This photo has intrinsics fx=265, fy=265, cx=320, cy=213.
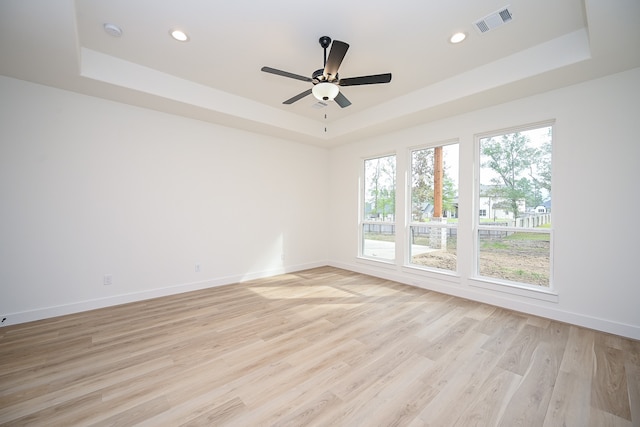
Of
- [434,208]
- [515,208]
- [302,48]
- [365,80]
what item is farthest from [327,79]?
[515,208]

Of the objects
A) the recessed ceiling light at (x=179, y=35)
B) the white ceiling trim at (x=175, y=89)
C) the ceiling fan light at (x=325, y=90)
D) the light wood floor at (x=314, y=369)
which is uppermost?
the recessed ceiling light at (x=179, y=35)

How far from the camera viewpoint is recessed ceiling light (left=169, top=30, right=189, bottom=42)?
106 inches

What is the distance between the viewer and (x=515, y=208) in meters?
3.64

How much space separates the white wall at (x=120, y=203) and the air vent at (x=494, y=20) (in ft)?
12.1

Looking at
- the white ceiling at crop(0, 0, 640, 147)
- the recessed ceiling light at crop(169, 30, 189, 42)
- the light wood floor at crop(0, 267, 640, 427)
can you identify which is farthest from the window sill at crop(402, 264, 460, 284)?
the recessed ceiling light at crop(169, 30, 189, 42)

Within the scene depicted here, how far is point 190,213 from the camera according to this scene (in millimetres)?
4273

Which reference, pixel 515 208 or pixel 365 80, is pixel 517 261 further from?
pixel 365 80

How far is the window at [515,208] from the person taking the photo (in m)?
3.40

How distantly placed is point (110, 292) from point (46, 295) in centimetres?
61

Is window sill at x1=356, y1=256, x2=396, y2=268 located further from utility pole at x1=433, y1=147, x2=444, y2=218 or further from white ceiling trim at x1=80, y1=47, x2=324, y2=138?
white ceiling trim at x1=80, y1=47, x2=324, y2=138

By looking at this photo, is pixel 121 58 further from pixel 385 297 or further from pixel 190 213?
pixel 385 297

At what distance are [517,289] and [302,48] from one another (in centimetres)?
400

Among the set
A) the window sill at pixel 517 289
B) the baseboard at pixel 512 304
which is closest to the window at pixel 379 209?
the baseboard at pixel 512 304

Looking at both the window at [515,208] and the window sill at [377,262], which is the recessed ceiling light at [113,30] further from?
the window sill at [377,262]
